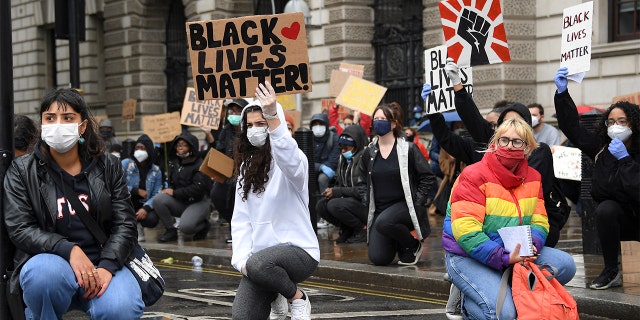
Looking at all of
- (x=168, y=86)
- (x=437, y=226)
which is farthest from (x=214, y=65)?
(x=168, y=86)

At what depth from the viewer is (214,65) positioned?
281 inches

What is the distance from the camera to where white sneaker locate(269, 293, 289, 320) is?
6500 millimetres

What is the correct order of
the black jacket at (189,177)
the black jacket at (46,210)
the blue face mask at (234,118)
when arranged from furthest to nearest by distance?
1. the black jacket at (189,177)
2. the blue face mask at (234,118)
3. the black jacket at (46,210)

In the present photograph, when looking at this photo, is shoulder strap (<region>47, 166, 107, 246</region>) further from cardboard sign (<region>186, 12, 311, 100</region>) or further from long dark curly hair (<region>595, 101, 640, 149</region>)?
long dark curly hair (<region>595, 101, 640, 149</region>)

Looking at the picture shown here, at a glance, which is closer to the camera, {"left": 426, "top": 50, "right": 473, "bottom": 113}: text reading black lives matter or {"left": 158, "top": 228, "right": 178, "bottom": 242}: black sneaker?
{"left": 426, "top": 50, "right": 473, "bottom": 113}: text reading black lives matter

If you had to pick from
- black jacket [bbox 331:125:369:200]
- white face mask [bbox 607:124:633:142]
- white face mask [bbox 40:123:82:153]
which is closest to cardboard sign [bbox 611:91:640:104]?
white face mask [bbox 607:124:633:142]

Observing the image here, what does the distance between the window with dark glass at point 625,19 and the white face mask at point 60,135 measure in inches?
545

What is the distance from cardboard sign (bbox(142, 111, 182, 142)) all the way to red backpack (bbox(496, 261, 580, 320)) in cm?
1294

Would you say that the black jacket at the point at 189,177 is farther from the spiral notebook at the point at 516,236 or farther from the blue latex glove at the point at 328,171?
the spiral notebook at the point at 516,236

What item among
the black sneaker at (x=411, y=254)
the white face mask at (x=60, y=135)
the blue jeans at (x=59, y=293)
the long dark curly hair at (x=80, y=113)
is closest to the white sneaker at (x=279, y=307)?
the blue jeans at (x=59, y=293)

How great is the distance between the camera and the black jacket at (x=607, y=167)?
27.7ft

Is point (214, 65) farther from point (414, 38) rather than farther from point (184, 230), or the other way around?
point (414, 38)

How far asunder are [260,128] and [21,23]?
105ft

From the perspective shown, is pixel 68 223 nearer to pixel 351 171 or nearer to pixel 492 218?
pixel 492 218
